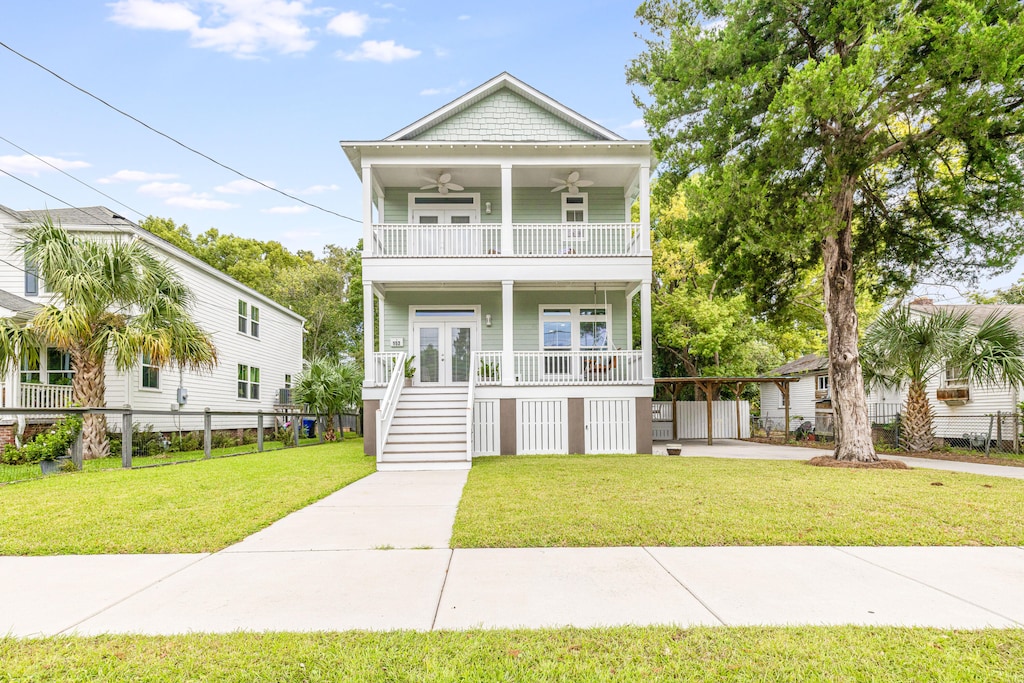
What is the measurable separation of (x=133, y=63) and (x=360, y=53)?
27.2 feet

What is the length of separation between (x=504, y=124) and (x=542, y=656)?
1475cm

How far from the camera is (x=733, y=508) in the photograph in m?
6.16

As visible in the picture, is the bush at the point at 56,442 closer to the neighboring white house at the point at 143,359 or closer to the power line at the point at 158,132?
the neighboring white house at the point at 143,359

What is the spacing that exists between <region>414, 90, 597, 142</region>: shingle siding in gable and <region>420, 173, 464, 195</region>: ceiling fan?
3.65ft

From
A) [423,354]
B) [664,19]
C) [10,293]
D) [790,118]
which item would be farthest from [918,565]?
[10,293]

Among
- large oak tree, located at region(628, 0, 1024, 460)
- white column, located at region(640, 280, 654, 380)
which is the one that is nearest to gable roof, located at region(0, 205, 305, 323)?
white column, located at region(640, 280, 654, 380)

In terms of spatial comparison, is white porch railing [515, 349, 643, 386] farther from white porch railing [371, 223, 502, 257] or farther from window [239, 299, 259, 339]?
window [239, 299, 259, 339]

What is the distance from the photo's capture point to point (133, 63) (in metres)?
19.5

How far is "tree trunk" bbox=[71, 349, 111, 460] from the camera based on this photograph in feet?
41.4

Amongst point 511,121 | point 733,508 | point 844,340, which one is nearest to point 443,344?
point 511,121

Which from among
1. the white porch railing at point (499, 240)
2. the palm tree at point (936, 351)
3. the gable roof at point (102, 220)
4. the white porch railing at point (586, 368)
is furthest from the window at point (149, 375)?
the palm tree at point (936, 351)

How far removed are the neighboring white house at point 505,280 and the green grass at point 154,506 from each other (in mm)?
2701

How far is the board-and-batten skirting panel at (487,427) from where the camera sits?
13125 millimetres

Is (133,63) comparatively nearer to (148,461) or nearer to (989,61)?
(148,461)
